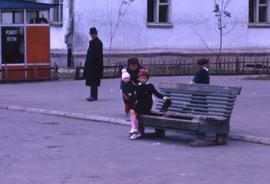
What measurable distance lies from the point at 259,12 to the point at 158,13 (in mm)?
6062

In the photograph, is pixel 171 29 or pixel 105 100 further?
pixel 171 29

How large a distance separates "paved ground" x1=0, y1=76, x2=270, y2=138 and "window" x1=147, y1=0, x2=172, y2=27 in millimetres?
8114

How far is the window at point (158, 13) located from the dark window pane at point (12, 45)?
1025 centimetres

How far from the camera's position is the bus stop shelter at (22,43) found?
90.6 ft

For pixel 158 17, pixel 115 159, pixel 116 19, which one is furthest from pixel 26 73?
pixel 115 159

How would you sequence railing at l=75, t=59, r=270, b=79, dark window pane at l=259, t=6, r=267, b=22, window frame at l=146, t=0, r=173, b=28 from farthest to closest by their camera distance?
dark window pane at l=259, t=6, r=267, b=22 < window frame at l=146, t=0, r=173, b=28 < railing at l=75, t=59, r=270, b=79

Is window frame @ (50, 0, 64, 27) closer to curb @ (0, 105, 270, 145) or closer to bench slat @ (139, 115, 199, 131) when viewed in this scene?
curb @ (0, 105, 270, 145)

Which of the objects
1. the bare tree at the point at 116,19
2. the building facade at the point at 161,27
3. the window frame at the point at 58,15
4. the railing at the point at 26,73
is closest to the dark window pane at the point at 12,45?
the railing at the point at 26,73

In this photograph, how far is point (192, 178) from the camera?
1015 cm

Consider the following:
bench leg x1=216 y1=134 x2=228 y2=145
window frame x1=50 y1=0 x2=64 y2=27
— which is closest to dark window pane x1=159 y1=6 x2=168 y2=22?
window frame x1=50 y1=0 x2=64 y2=27

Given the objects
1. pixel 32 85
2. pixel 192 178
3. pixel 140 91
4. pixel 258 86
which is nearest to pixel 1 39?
pixel 32 85

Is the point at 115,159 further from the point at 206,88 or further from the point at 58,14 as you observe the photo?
the point at 58,14

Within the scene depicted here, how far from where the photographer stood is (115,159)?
38.3ft

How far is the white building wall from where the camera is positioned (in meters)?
35.3
